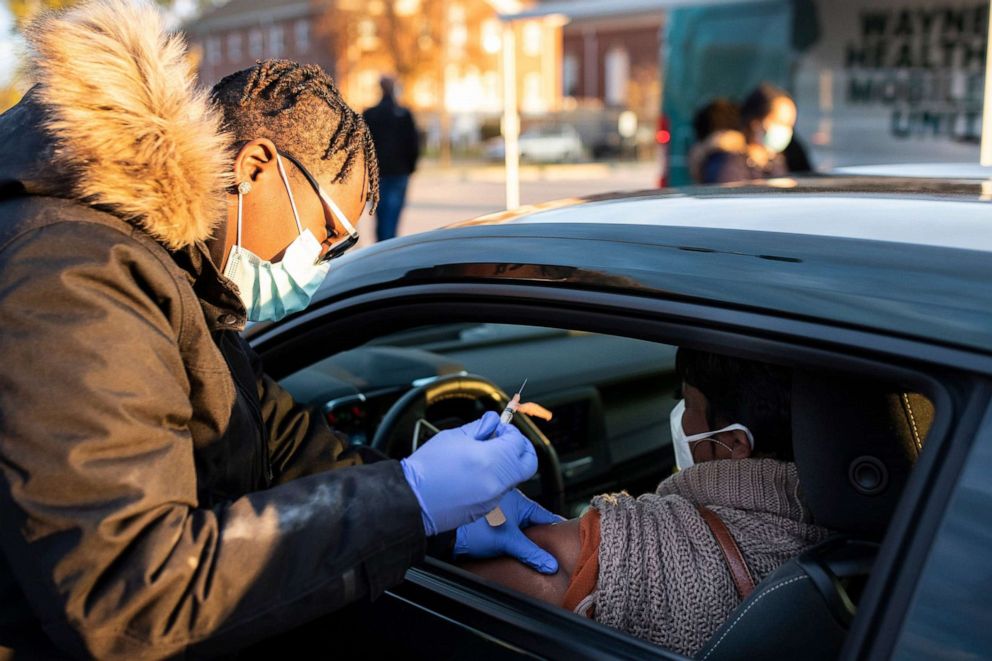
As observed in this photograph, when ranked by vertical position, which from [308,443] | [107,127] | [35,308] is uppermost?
[107,127]

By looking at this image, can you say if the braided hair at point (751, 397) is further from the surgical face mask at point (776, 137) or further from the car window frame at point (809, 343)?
the surgical face mask at point (776, 137)

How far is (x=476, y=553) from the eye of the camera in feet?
5.74

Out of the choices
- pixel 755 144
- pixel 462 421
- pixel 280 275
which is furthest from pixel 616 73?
pixel 280 275

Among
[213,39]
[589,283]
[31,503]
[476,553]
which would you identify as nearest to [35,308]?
A: [31,503]

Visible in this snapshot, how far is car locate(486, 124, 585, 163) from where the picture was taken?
32594mm

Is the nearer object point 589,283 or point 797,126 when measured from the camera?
point 589,283

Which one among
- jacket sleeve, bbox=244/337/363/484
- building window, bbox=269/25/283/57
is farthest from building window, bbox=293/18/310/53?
jacket sleeve, bbox=244/337/363/484

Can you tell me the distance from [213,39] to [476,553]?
194 ft

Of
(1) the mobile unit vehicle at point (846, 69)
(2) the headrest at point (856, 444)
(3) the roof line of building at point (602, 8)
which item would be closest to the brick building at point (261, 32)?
(3) the roof line of building at point (602, 8)

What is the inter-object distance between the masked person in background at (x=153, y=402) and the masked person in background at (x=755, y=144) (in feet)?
14.9

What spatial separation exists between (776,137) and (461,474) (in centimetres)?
519

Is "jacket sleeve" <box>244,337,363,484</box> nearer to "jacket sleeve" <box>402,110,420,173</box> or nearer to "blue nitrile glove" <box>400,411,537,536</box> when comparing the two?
"blue nitrile glove" <box>400,411,537,536</box>

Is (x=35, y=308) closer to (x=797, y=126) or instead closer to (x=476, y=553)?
(x=476, y=553)

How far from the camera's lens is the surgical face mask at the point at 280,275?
5.18 feet
